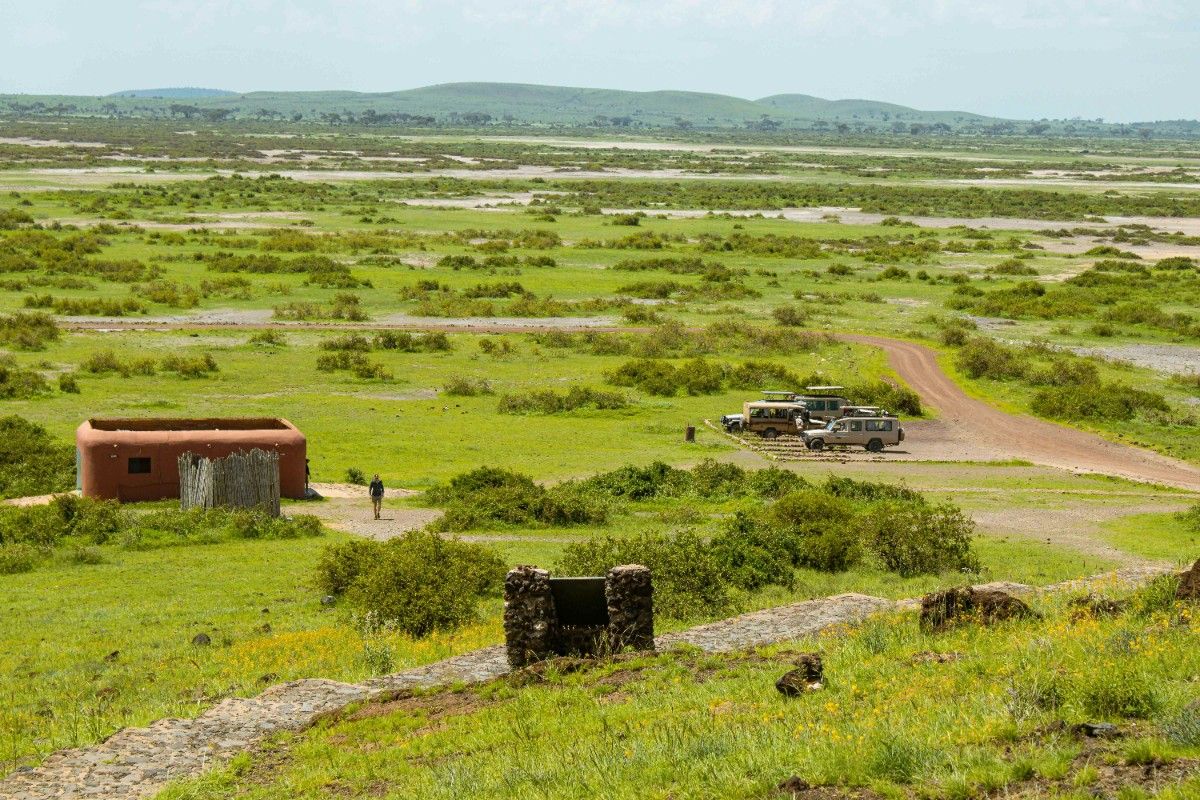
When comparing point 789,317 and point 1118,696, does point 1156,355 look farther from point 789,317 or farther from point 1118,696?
point 1118,696

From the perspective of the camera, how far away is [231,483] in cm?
3484

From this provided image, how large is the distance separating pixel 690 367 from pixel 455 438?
15195mm

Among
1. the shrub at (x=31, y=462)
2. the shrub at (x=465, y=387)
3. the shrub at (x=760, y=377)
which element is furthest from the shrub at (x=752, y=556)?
the shrub at (x=760, y=377)

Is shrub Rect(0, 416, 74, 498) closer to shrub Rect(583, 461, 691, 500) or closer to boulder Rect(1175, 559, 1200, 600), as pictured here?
shrub Rect(583, 461, 691, 500)

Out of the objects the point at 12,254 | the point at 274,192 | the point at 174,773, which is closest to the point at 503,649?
the point at 174,773

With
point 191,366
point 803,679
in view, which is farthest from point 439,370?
point 803,679

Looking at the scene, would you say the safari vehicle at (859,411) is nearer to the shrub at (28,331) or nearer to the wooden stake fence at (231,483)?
the wooden stake fence at (231,483)

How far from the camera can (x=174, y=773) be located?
14461mm

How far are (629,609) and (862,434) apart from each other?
3105 cm

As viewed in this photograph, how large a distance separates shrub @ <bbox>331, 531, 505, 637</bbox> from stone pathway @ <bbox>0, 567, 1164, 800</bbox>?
13.8ft

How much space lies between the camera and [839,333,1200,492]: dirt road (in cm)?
4475

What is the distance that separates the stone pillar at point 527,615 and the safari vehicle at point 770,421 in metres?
31.6

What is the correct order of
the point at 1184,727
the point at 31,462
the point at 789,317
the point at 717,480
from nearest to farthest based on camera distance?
the point at 1184,727 < the point at 31,462 < the point at 717,480 < the point at 789,317

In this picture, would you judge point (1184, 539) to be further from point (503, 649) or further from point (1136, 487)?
Answer: point (503, 649)
